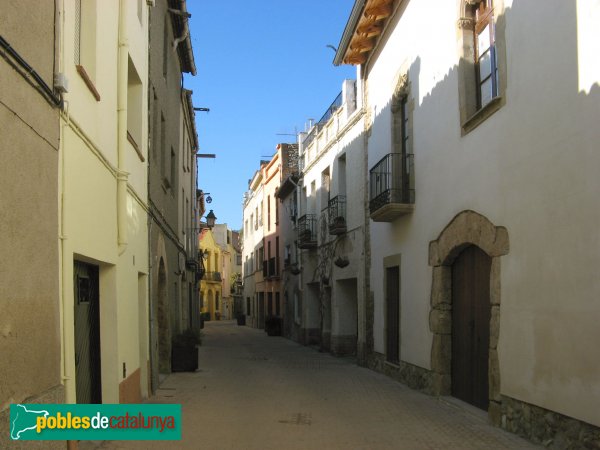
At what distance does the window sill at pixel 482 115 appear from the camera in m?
8.23

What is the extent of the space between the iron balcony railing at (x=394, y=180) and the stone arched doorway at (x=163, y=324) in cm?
445

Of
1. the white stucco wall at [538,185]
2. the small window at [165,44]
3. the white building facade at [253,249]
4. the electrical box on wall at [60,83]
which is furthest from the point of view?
the white building facade at [253,249]

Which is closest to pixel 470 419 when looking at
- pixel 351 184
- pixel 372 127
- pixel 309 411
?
pixel 309 411

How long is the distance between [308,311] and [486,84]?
15.7 m

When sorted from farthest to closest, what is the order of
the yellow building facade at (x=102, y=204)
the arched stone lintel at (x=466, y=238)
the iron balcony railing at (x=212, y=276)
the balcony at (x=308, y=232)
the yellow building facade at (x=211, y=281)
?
the yellow building facade at (x=211, y=281)
the iron balcony railing at (x=212, y=276)
the balcony at (x=308, y=232)
the arched stone lintel at (x=466, y=238)
the yellow building facade at (x=102, y=204)

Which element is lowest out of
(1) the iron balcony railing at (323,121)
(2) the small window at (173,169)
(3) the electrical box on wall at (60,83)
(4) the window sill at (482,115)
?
(3) the electrical box on wall at (60,83)

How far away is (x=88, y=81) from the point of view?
606cm

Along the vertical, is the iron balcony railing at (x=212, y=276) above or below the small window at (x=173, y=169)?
below

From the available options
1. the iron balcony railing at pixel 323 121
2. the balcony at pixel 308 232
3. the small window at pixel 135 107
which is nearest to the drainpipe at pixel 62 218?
the small window at pixel 135 107

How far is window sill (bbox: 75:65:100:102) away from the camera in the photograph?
580cm

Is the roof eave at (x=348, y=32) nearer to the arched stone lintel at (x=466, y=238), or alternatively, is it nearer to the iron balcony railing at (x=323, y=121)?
the iron balcony railing at (x=323, y=121)

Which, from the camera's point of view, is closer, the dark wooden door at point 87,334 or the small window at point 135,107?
the dark wooden door at point 87,334

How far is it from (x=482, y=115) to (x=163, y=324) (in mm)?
7865

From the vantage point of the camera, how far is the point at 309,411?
9.37 metres
